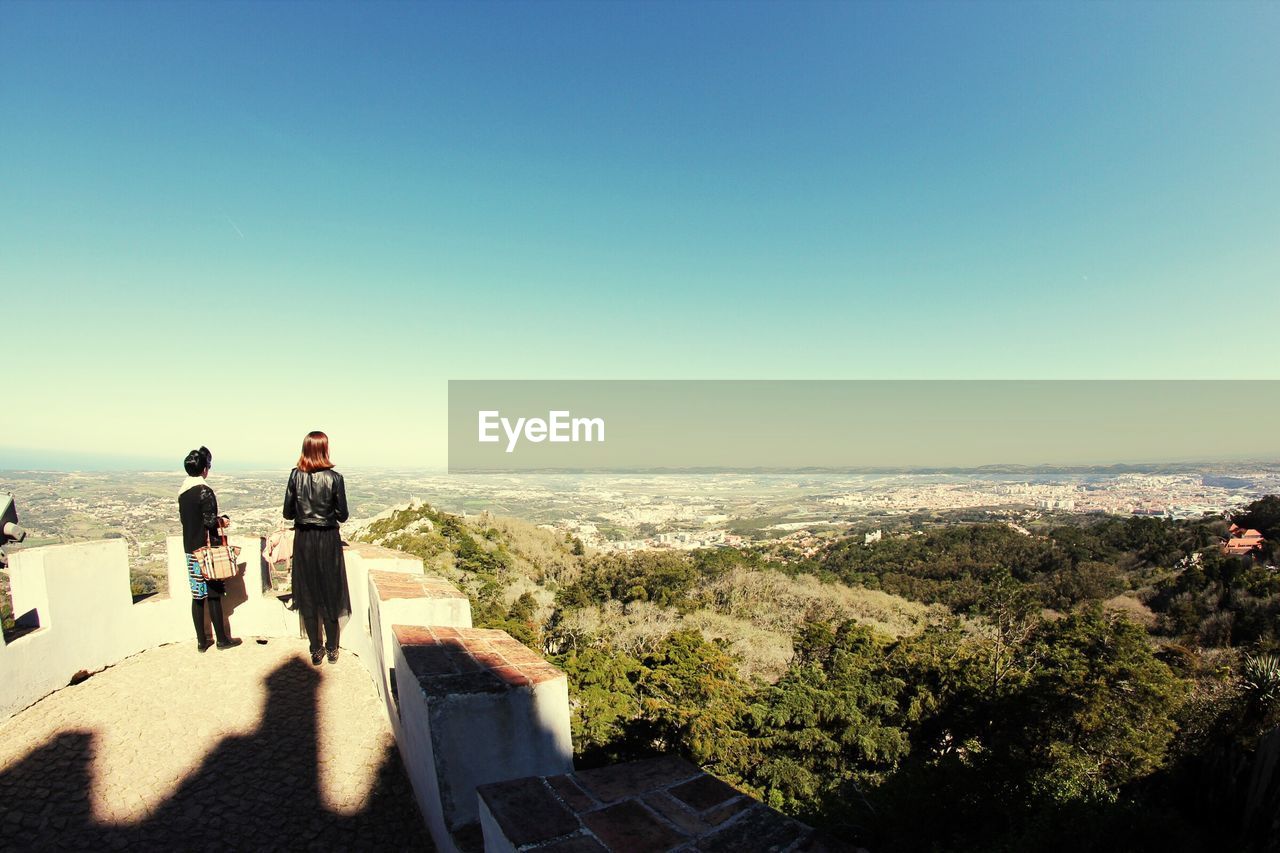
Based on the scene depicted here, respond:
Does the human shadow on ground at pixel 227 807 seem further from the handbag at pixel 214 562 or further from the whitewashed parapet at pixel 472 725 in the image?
the handbag at pixel 214 562

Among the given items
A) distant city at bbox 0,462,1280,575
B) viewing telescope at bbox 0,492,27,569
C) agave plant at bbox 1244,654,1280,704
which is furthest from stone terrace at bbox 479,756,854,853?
agave plant at bbox 1244,654,1280,704

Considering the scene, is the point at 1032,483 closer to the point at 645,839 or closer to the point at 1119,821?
the point at 1119,821

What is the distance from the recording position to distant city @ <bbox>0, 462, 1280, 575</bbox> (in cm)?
1098

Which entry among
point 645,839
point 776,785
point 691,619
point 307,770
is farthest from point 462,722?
point 691,619

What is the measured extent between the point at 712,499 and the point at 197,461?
173ft

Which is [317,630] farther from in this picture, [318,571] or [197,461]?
[197,461]

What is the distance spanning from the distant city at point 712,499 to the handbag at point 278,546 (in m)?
0.97

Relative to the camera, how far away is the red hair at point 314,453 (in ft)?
10.5

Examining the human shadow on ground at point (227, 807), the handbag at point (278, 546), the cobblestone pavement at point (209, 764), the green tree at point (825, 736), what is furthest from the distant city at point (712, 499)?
the green tree at point (825, 736)

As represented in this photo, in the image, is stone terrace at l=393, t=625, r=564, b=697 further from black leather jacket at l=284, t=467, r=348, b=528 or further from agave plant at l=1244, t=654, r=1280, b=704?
agave plant at l=1244, t=654, r=1280, b=704

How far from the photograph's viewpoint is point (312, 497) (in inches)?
126

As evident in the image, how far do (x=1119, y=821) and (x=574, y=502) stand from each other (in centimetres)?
3636

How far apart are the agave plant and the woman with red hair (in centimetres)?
1019

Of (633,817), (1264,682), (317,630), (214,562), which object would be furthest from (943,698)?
(214,562)
